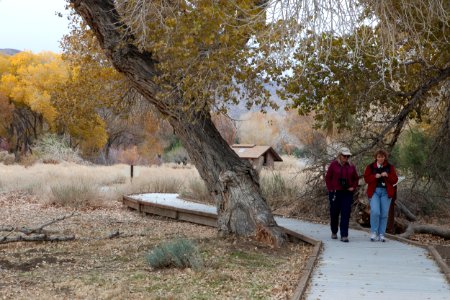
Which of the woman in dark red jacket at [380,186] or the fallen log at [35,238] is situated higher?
the woman in dark red jacket at [380,186]

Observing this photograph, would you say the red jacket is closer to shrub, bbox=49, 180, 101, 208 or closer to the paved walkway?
the paved walkway

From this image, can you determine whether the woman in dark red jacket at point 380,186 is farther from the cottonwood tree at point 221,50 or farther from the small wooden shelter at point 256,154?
the small wooden shelter at point 256,154

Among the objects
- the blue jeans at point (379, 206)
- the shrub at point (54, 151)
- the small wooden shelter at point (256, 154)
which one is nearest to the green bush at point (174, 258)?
the blue jeans at point (379, 206)

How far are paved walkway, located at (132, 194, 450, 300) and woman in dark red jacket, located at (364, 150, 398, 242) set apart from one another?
516 mm

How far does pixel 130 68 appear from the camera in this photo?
1247 centimetres

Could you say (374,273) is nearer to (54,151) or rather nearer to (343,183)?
(343,183)

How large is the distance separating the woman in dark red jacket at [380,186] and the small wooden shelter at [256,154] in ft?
64.1

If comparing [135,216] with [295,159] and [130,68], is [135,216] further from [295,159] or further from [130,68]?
[295,159]

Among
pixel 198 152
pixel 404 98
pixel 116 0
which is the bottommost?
pixel 198 152

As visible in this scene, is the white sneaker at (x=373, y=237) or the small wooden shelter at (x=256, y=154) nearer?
the white sneaker at (x=373, y=237)

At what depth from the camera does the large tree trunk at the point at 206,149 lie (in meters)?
12.3

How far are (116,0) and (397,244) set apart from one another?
6798 mm

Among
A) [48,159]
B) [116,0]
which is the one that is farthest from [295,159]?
[116,0]

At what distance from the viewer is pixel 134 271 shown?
9531 millimetres
